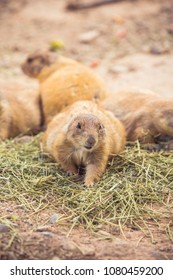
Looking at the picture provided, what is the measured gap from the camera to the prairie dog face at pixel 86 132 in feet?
19.6

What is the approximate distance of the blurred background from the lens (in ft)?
37.6

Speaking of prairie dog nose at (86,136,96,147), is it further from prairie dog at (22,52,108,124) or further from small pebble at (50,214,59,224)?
prairie dog at (22,52,108,124)

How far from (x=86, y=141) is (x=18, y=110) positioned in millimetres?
3017

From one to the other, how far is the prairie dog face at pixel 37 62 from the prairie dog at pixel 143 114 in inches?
101

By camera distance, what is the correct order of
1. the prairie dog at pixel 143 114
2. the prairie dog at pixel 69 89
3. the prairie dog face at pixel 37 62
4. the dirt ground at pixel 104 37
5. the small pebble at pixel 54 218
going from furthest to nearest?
the dirt ground at pixel 104 37
the prairie dog face at pixel 37 62
the prairie dog at pixel 69 89
the prairie dog at pixel 143 114
the small pebble at pixel 54 218

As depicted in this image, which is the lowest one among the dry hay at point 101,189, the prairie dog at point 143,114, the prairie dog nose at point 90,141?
the dry hay at point 101,189

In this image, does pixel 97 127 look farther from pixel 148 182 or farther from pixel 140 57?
pixel 140 57

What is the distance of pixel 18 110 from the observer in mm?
8703

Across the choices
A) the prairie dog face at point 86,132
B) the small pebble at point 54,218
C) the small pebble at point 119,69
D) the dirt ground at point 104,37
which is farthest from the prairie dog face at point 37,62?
the small pebble at point 54,218

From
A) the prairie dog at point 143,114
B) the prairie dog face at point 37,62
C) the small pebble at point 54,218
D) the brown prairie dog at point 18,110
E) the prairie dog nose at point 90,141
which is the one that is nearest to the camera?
the small pebble at point 54,218

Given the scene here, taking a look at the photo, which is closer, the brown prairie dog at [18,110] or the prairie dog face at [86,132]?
the prairie dog face at [86,132]

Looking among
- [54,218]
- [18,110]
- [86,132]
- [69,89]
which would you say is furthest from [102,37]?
[54,218]

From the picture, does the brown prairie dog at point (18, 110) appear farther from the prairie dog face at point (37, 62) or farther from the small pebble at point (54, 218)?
the small pebble at point (54, 218)
